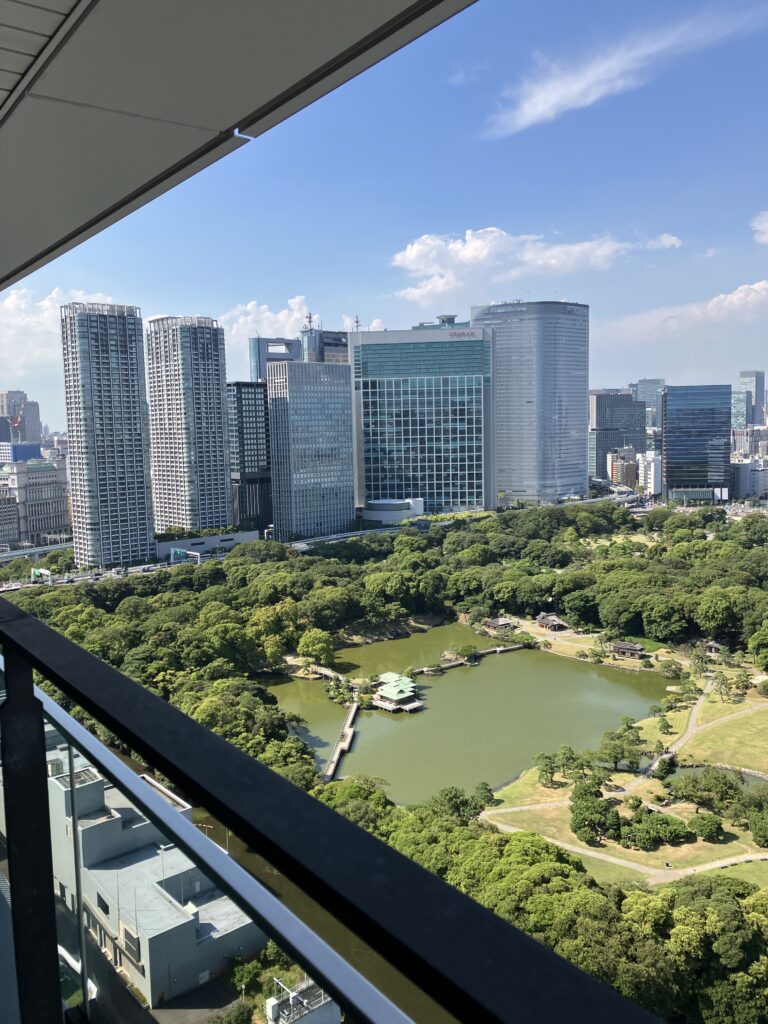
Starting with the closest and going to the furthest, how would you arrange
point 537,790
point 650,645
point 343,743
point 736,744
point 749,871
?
point 749,871
point 537,790
point 736,744
point 343,743
point 650,645

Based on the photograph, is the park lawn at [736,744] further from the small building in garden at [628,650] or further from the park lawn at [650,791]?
the small building in garden at [628,650]

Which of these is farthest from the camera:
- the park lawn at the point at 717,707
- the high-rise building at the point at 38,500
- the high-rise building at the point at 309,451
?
the high-rise building at the point at 309,451

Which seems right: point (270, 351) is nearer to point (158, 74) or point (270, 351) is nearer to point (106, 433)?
point (106, 433)

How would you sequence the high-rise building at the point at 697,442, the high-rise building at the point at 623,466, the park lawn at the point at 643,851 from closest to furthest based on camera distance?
the park lawn at the point at 643,851
the high-rise building at the point at 697,442
the high-rise building at the point at 623,466

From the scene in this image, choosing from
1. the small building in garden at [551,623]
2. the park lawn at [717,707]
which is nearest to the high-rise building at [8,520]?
the small building in garden at [551,623]

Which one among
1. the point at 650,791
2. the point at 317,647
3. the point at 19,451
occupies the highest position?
the point at 19,451

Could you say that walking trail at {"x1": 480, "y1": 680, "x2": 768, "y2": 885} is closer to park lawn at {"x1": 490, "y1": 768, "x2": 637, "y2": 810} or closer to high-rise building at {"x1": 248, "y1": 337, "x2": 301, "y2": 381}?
park lawn at {"x1": 490, "y1": 768, "x2": 637, "y2": 810}

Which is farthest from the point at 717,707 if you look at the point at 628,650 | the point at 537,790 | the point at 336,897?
the point at 336,897

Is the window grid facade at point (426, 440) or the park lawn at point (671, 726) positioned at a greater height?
the window grid facade at point (426, 440)
